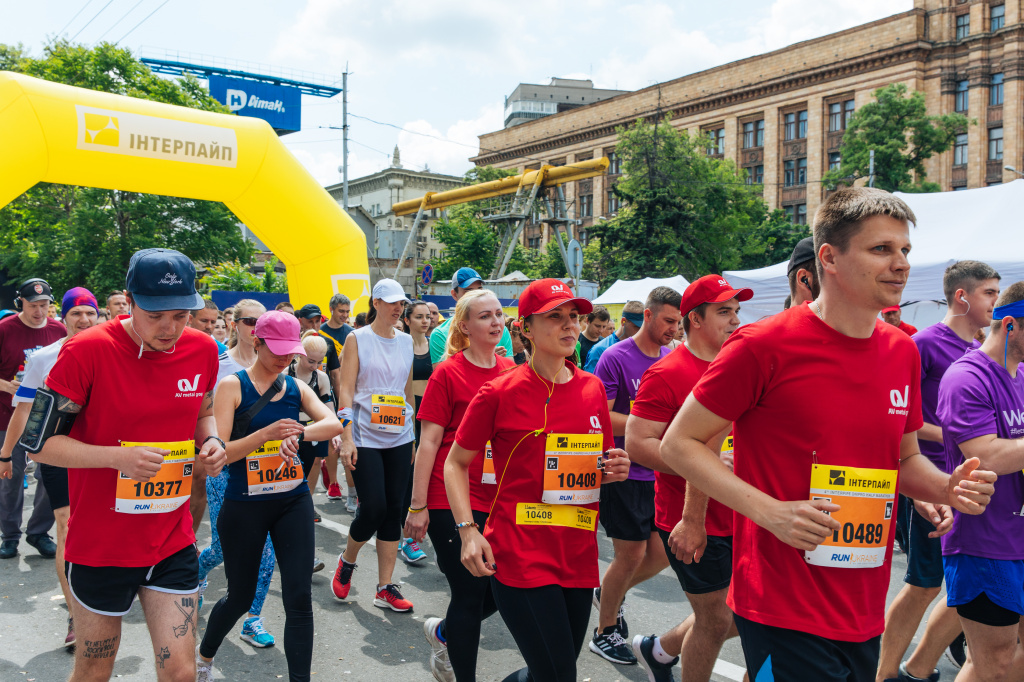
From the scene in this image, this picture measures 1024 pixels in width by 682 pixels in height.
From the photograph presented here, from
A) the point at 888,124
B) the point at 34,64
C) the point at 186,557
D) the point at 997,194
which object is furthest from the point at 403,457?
the point at 888,124

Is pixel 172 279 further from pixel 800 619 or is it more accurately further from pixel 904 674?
pixel 904 674

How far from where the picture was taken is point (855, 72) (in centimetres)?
5100

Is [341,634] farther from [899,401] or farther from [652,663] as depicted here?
[899,401]

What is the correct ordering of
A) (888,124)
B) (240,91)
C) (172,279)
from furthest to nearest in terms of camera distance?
(240,91), (888,124), (172,279)

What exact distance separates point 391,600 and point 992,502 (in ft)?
12.0

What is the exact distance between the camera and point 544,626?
3023mm

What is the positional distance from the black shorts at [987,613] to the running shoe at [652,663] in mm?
1336

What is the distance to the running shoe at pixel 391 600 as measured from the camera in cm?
545

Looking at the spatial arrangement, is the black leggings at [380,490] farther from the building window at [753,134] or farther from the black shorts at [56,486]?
the building window at [753,134]

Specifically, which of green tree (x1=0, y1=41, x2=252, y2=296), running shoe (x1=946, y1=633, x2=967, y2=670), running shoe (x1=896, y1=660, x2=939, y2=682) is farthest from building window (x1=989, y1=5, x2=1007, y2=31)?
running shoe (x1=896, y1=660, x2=939, y2=682)

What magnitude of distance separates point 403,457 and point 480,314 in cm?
178

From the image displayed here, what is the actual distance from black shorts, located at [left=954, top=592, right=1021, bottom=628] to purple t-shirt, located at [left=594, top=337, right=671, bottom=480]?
1.87 m

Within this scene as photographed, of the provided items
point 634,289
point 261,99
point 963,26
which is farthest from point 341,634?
point 261,99

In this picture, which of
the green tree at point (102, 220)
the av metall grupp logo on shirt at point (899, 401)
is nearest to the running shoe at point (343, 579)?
the av metall grupp logo on shirt at point (899, 401)
